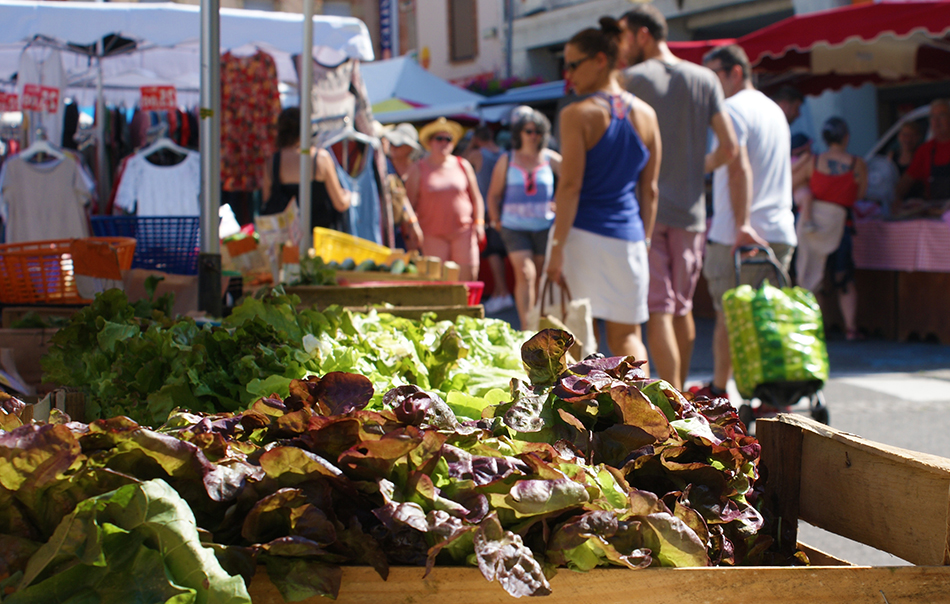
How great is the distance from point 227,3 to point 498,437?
23.7 metres

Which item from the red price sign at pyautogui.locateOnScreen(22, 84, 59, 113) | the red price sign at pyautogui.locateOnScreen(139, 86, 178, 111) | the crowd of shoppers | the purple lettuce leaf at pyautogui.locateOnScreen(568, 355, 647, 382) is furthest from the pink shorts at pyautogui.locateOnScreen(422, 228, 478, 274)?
the purple lettuce leaf at pyautogui.locateOnScreen(568, 355, 647, 382)

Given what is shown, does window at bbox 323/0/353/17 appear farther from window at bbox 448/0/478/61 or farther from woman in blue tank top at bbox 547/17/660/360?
woman in blue tank top at bbox 547/17/660/360

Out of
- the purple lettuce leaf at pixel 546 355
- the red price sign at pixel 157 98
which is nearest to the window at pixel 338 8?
the red price sign at pixel 157 98

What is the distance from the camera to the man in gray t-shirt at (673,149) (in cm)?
424

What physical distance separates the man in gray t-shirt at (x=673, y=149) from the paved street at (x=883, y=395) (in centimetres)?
115

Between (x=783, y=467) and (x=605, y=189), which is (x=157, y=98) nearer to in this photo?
(x=605, y=189)

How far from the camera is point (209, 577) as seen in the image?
3.06ft

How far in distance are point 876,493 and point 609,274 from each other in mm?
2572

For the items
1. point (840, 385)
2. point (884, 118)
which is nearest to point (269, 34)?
point (840, 385)

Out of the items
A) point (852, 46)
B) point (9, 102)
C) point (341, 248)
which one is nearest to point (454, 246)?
point (341, 248)

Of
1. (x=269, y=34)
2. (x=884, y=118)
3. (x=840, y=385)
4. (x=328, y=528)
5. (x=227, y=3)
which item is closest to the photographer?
(x=328, y=528)

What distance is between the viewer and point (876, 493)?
1.33 metres

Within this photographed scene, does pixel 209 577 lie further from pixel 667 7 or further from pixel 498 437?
pixel 667 7

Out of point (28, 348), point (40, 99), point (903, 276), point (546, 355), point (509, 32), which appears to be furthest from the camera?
point (509, 32)
